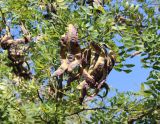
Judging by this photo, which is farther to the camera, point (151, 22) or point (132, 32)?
point (151, 22)

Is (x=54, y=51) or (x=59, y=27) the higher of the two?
(x=59, y=27)

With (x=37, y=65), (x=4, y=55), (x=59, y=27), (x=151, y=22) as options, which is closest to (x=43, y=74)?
(x=37, y=65)

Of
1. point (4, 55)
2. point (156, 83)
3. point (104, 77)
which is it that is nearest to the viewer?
point (104, 77)

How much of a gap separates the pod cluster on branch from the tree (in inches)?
7.8

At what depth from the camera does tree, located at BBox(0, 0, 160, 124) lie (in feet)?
15.0

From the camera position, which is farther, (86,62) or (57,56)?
(57,56)

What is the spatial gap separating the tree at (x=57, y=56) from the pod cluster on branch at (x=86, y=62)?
0.65 feet

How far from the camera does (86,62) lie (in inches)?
163

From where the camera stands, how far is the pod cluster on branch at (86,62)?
403 cm

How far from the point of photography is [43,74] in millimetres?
6633

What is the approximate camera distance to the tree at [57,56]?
4.58 metres

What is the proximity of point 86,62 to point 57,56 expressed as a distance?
239 centimetres

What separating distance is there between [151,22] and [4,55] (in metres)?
2.36

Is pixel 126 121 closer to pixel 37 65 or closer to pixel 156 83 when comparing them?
pixel 156 83
